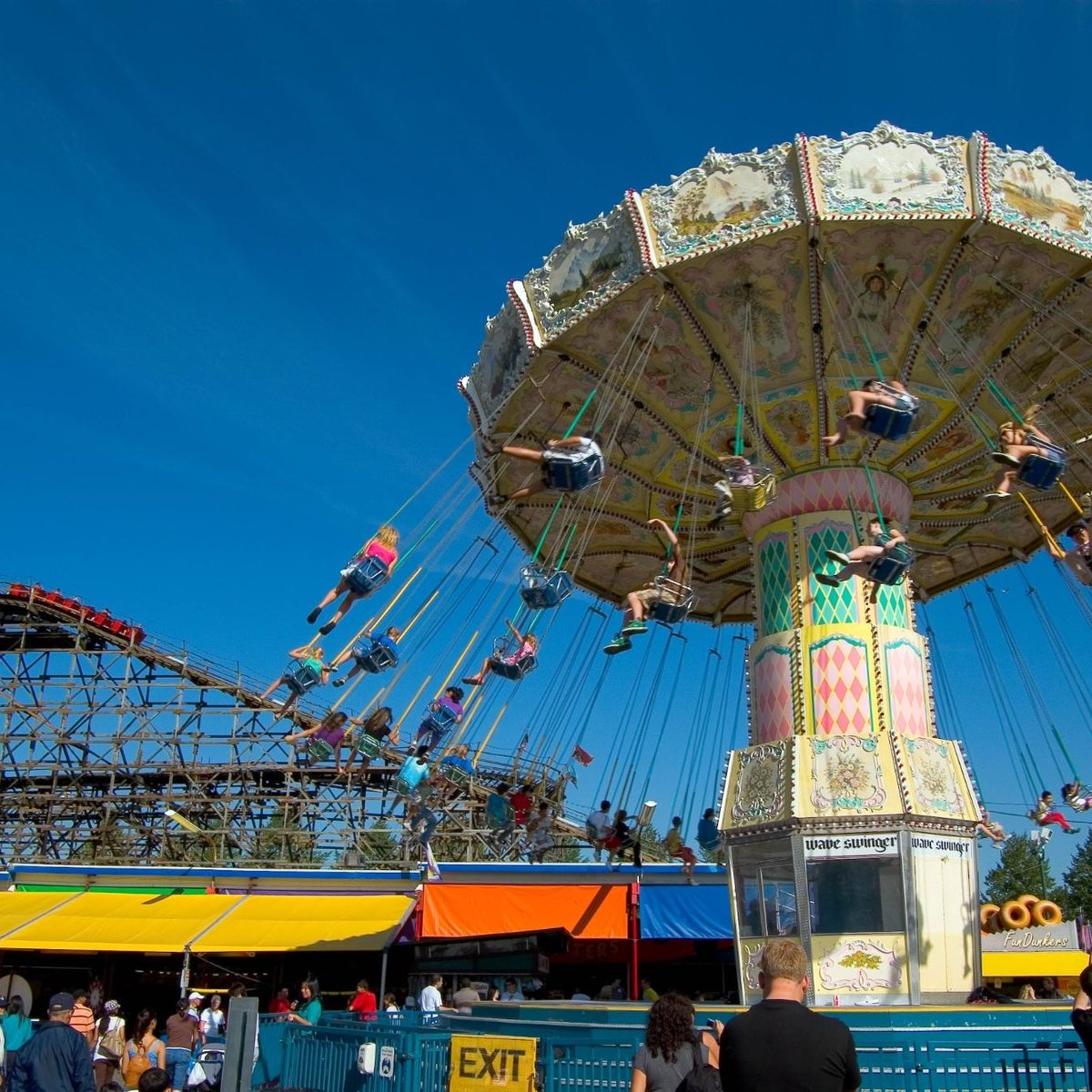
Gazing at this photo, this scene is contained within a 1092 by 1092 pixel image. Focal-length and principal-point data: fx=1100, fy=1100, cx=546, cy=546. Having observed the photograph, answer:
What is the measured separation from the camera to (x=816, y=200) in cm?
1110

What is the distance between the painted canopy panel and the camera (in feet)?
36.8

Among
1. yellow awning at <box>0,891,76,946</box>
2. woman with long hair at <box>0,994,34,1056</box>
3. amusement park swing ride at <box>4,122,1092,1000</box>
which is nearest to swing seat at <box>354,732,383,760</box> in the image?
amusement park swing ride at <box>4,122,1092,1000</box>

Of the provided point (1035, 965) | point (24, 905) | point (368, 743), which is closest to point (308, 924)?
point (24, 905)

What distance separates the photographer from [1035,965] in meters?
17.3

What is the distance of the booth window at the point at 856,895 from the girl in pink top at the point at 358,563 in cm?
558

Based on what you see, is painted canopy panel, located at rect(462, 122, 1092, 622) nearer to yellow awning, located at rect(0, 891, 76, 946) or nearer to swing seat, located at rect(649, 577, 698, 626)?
swing seat, located at rect(649, 577, 698, 626)

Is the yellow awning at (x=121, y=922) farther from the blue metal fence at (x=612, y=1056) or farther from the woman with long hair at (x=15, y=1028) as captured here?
the blue metal fence at (x=612, y=1056)

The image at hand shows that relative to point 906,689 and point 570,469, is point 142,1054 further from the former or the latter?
point 906,689

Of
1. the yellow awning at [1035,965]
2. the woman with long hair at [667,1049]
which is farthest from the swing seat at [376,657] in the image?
the yellow awning at [1035,965]

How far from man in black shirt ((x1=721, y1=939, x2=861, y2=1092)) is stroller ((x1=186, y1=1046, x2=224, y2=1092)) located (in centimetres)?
874

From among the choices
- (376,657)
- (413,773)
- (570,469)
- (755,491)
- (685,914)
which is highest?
(570,469)

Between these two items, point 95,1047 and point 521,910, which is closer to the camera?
point 95,1047

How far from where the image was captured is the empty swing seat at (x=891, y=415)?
9867 mm

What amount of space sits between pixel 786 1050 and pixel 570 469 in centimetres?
800
